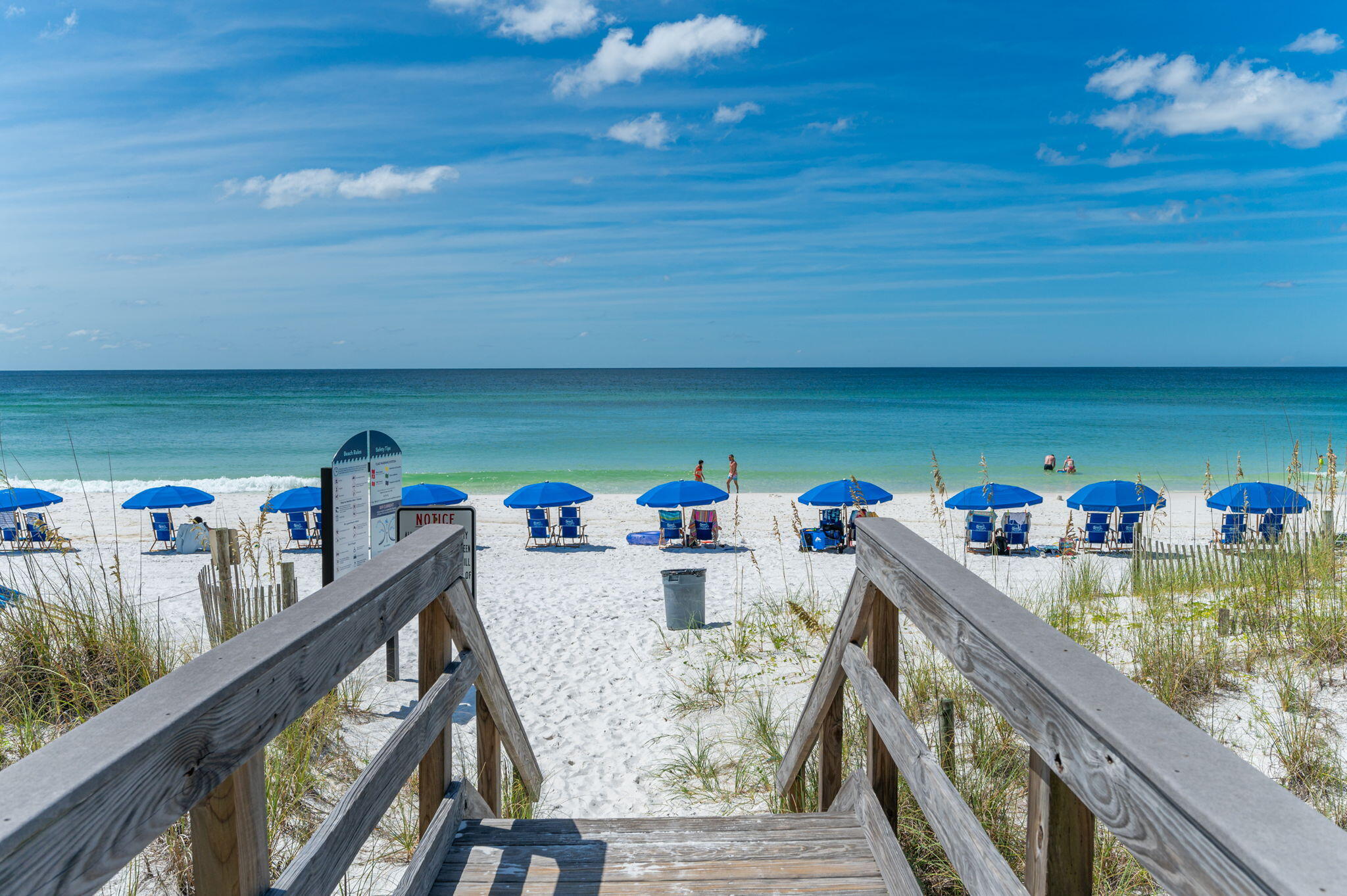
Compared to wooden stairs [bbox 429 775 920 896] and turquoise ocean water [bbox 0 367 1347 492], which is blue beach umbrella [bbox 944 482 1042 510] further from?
wooden stairs [bbox 429 775 920 896]

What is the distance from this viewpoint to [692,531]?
14719 mm

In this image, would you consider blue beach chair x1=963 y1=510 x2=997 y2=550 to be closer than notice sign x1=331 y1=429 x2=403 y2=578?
No

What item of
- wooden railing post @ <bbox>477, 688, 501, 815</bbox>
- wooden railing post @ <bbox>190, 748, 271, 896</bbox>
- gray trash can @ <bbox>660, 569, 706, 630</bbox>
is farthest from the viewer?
gray trash can @ <bbox>660, 569, 706, 630</bbox>

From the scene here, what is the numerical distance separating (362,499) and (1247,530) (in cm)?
644

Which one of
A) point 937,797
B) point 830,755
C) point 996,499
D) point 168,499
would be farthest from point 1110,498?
point 168,499

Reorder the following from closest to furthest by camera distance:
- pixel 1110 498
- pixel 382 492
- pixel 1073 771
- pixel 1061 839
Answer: pixel 1073 771 → pixel 1061 839 → pixel 382 492 → pixel 1110 498

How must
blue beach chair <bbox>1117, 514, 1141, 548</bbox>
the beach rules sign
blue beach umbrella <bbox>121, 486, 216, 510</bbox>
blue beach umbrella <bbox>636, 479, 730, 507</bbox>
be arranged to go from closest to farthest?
the beach rules sign → blue beach umbrella <bbox>121, 486, 216, 510</bbox> → blue beach umbrella <bbox>636, 479, 730, 507</bbox> → blue beach chair <bbox>1117, 514, 1141, 548</bbox>

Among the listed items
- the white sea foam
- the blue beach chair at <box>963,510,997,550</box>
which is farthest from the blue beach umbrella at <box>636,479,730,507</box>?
the white sea foam

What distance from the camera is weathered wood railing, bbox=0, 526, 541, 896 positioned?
79 cm

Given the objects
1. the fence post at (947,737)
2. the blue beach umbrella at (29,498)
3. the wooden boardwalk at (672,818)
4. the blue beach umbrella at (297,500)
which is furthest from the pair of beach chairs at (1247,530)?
the blue beach umbrella at (29,498)

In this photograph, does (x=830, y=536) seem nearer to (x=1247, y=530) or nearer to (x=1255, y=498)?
(x=1255, y=498)

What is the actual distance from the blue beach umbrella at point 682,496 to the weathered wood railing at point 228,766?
12.5 metres

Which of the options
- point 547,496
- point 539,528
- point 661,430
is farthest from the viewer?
point 661,430

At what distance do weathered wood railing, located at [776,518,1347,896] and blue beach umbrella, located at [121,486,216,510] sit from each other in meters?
14.5
